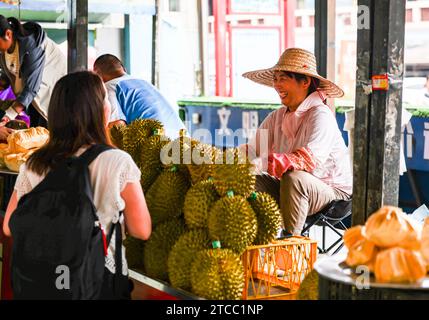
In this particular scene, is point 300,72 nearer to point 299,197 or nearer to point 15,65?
point 299,197

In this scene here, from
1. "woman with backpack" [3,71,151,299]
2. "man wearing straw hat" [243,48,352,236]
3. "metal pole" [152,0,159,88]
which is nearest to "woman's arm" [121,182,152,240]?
"woman with backpack" [3,71,151,299]

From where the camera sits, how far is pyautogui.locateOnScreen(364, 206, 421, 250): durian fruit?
178cm

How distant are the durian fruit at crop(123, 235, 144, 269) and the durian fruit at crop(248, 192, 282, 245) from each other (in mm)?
483

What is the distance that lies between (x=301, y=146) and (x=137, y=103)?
1467 millimetres

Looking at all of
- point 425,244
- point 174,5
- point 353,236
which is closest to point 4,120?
point 353,236

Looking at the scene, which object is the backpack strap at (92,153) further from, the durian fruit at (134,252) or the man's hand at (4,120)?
the man's hand at (4,120)

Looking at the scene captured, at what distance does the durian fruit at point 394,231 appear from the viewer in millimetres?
1777

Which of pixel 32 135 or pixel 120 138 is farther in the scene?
pixel 32 135

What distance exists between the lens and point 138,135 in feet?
9.43

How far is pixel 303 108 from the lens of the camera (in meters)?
3.63

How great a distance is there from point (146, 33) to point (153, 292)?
26.1 ft

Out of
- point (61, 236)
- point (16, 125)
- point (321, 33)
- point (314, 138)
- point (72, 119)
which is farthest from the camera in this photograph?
point (16, 125)
